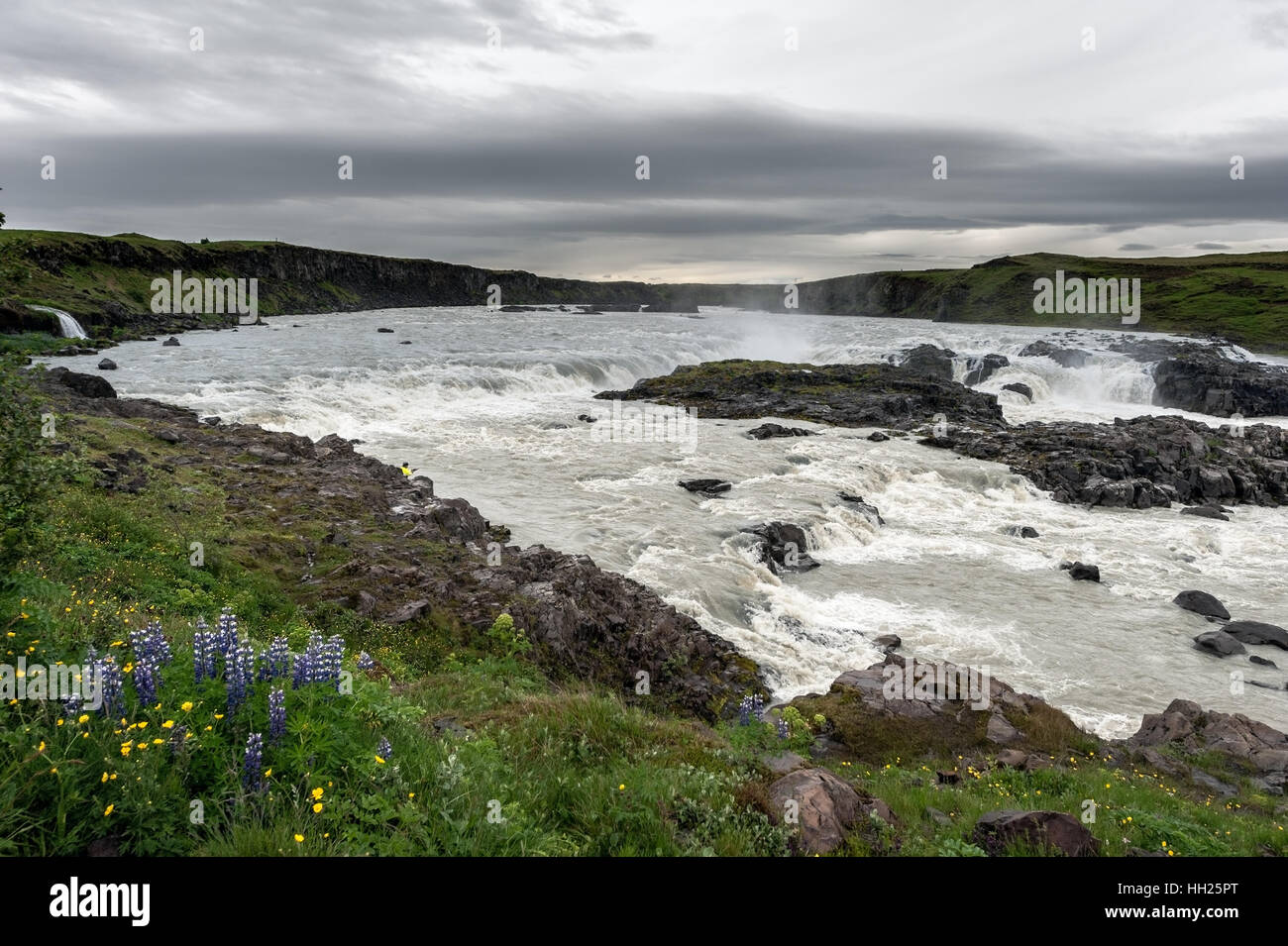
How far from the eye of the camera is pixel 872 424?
163 ft

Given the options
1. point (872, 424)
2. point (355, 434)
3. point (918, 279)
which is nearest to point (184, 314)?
point (355, 434)

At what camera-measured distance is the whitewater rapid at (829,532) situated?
18344 mm

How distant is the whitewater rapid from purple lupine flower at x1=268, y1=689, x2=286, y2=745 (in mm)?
12934

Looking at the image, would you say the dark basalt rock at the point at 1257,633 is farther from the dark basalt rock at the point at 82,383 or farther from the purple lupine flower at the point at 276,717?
the dark basalt rock at the point at 82,383

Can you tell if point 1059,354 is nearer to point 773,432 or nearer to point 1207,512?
point 773,432

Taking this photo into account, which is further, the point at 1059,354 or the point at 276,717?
the point at 1059,354

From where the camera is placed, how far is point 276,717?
197 inches

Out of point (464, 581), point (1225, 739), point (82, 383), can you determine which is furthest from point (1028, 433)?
point (82, 383)

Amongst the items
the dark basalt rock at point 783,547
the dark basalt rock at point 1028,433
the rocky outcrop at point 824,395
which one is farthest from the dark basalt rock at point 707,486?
the rocky outcrop at point 824,395

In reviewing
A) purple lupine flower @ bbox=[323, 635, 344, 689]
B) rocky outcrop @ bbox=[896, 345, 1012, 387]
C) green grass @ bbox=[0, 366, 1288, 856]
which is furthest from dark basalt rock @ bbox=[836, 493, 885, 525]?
rocky outcrop @ bbox=[896, 345, 1012, 387]

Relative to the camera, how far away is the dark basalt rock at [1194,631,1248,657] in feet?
62.5

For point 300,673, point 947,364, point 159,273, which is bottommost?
point 300,673

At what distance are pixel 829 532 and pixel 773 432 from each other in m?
18.8
